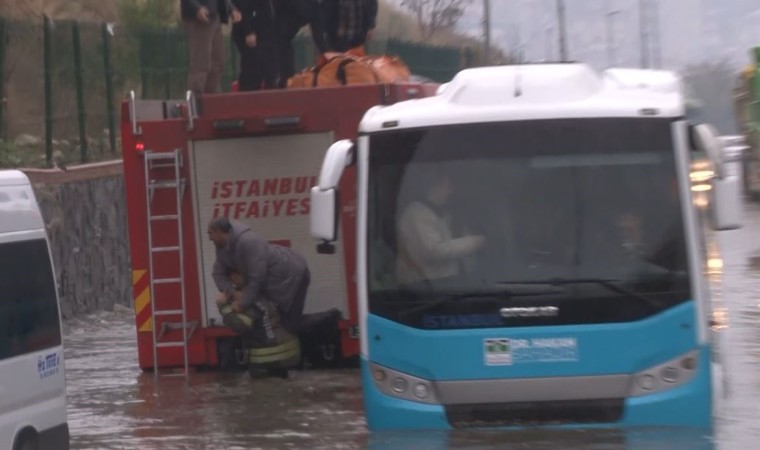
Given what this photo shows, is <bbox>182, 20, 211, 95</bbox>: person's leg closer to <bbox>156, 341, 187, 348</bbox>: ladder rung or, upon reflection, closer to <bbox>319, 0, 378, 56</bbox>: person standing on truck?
<bbox>319, 0, 378, 56</bbox>: person standing on truck

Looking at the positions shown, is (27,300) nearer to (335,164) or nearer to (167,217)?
(335,164)

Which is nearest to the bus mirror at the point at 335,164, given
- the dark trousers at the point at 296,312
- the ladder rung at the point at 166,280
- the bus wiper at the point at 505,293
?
the bus wiper at the point at 505,293

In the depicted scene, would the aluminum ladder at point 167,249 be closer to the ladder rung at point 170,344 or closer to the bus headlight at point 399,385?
the ladder rung at point 170,344

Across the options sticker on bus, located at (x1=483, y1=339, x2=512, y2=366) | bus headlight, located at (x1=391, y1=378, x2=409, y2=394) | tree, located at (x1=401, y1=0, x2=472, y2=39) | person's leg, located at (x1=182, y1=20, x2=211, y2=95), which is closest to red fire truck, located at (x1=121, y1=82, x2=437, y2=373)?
person's leg, located at (x1=182, y1=20, x2=211, y2=95)

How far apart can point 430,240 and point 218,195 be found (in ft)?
16.2

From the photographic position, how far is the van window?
913 cm

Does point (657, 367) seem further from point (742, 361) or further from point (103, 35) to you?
point (103, 35)

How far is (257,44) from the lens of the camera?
16.2m

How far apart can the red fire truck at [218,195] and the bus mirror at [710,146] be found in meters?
4.59

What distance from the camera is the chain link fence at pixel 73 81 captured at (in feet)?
72.7

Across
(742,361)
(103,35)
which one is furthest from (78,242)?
(742,361)

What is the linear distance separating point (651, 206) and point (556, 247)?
66 centimetres

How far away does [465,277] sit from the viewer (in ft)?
32.3

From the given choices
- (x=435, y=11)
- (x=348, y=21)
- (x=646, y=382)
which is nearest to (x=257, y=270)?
(x=348, y=21)
